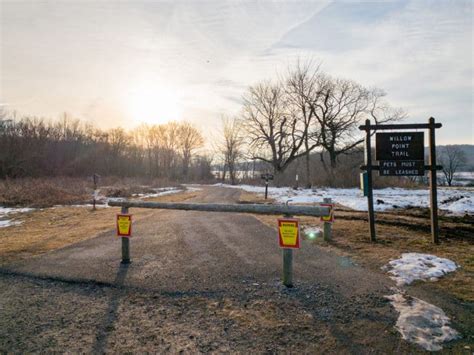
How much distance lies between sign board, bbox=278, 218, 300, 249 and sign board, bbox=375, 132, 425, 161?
4477 mm

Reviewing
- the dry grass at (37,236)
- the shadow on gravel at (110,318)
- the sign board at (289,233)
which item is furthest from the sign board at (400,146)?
the dry grass at (37,236)

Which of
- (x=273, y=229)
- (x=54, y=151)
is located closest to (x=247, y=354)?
(x=273, y=229)

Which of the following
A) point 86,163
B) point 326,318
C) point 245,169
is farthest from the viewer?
point 245,169

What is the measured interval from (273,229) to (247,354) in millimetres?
6153

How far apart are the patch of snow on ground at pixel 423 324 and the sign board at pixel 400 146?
15.0 feet

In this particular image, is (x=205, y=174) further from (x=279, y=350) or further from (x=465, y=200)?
(x=279, y=350)

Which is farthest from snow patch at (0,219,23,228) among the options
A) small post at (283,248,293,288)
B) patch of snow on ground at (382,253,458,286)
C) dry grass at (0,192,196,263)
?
patch of snow on ground at (382,253,458,286)

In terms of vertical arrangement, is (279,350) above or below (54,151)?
below

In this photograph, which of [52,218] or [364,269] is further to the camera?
[52,218]

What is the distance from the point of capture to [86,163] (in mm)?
50438

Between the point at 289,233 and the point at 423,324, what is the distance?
72.2 inches

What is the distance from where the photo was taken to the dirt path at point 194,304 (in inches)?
119

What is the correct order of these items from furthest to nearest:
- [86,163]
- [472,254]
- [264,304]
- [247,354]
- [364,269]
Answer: [86,163], [472,254], [364,269], [264,304], [247,354]

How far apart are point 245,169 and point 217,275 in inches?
3007
